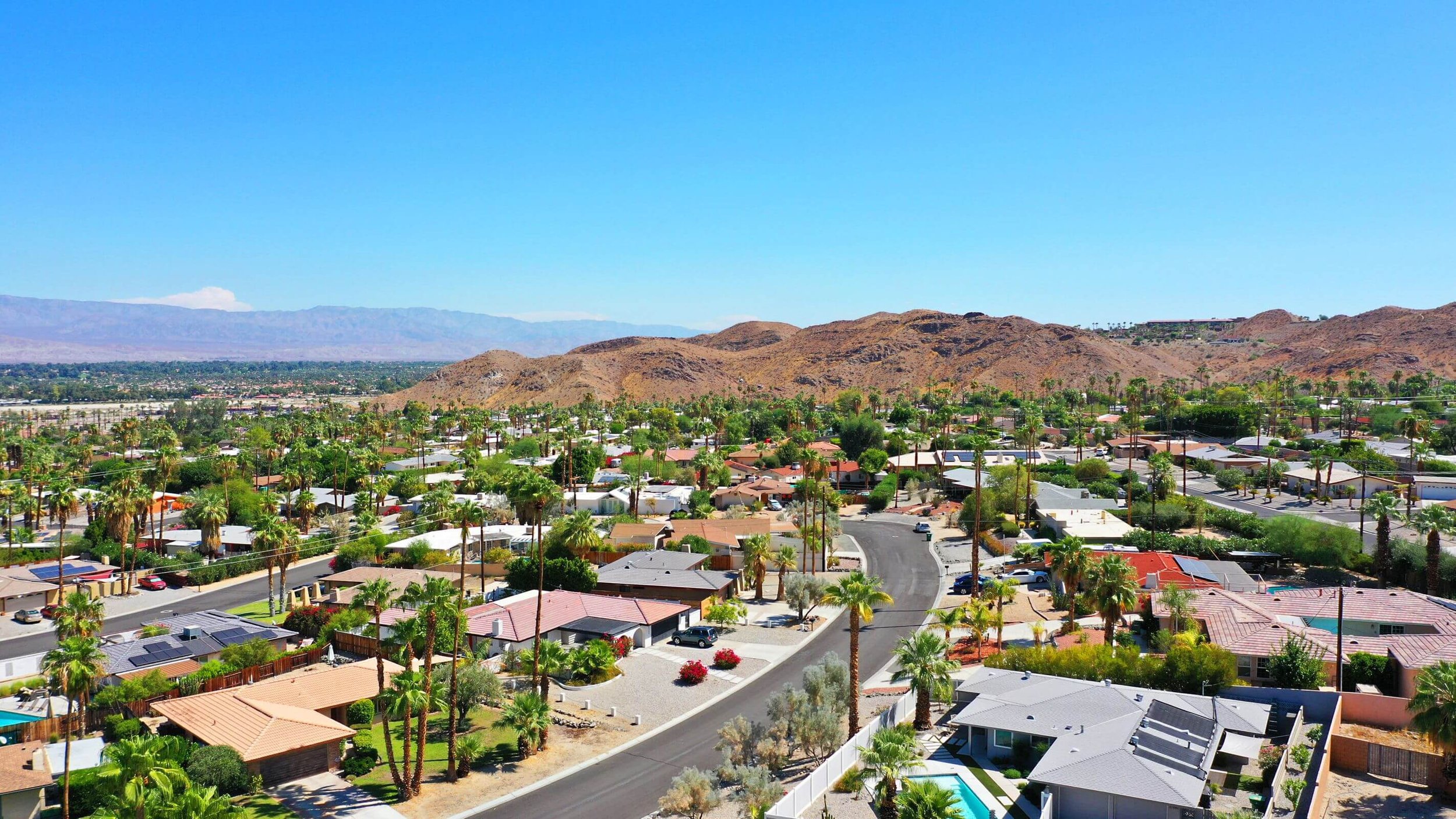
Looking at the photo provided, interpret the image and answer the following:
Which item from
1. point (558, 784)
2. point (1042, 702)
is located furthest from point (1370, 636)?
point (558, 784)

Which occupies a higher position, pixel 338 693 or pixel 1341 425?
pixel 1341 425

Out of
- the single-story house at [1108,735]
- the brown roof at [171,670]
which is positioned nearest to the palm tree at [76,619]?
the brown roof at [171,670]

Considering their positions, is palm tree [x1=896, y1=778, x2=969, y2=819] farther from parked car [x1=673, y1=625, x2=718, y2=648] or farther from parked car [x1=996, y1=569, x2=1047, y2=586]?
parked car [x1=996, y1=569, x2=1047, y2=586]

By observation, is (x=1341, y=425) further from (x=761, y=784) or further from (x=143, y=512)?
(x=143, y=512)

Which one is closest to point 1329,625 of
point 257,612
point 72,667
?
point 72,667

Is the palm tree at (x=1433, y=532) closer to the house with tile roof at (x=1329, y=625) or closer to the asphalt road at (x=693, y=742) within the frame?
the house with tile roof at (x=1329, y=625)
